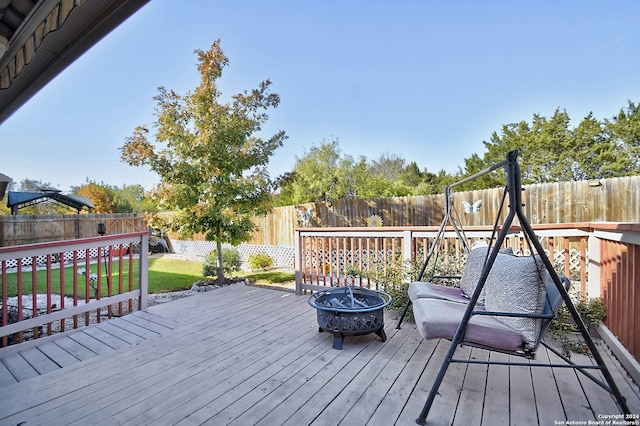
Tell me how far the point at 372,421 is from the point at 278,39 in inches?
273

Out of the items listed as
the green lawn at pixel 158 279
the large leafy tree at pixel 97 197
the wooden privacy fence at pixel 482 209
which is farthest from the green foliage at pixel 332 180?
the large leafy tree at pixel 97 197

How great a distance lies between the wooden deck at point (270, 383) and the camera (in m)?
1.71

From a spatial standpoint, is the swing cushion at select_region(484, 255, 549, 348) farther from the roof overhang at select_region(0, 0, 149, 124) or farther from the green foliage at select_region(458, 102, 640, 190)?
the green foliage at select_region(458, 102, 640, 190)

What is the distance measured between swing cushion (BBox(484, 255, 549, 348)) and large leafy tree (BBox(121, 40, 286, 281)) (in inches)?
175

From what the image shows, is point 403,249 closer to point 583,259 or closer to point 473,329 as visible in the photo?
point 583,259

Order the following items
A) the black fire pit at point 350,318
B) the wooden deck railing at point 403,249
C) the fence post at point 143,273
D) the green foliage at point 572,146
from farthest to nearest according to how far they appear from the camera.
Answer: the green foliage at point 572,146 → the fence post at point 143,273 → the wooden deck railing at point 403,249 → the black fire pit at point 350,318

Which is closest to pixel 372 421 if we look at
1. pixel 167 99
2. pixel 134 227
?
pixel 167 99

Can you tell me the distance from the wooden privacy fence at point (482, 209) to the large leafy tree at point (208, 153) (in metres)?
3.32

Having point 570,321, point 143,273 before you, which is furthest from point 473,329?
point 143,273

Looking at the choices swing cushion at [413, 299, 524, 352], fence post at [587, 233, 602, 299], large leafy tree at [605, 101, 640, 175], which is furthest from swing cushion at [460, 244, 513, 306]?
large leafy tree at [605, 101, 640, 175]

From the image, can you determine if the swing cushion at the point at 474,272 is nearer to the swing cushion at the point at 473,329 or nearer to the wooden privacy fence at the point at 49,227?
the swing cushion at the point at 473,329

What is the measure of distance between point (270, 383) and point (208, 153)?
4.20 meters

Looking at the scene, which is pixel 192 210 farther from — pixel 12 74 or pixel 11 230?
pixel 11 230

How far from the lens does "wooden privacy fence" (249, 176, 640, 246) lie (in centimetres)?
548
